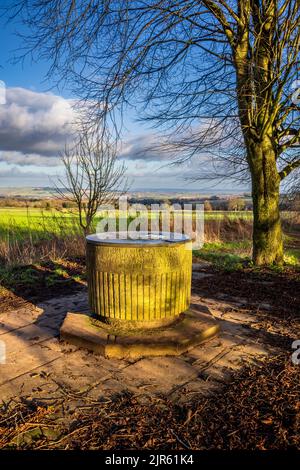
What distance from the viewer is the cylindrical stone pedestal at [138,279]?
11.6 feet

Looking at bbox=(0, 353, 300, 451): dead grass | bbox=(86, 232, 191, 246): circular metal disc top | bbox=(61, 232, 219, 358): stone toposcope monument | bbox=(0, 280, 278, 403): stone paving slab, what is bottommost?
bbox=(0, 280, 278, 403): stone paving slab

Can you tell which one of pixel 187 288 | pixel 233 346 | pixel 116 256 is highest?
pixel 116 256

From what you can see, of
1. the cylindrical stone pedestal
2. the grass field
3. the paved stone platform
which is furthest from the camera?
the grass field

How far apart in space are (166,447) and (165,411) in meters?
0.36

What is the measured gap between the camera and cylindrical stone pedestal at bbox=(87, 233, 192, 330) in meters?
3.53

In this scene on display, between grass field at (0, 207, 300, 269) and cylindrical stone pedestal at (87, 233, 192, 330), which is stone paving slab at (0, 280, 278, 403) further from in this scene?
grass field at (0, 207, 300, 269)

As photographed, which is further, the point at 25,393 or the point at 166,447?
the point at 25,393

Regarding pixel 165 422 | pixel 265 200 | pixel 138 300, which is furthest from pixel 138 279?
pixel 265 200

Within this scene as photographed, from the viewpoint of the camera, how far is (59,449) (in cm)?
205

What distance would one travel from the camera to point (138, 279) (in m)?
3.54

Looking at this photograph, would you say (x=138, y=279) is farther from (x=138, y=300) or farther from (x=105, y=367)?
(x=105, y=367)

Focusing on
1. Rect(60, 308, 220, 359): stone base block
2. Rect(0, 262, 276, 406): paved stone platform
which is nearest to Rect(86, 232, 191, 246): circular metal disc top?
Rect(60, 308, 220, 359): stone base block

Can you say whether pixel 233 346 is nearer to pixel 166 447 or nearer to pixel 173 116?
pixel 166 447
